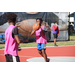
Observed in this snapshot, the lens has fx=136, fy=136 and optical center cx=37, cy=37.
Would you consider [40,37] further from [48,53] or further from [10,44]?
[10,44]

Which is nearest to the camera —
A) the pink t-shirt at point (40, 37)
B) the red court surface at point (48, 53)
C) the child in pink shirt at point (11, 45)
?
the child in pink shirt at point (11, 45)

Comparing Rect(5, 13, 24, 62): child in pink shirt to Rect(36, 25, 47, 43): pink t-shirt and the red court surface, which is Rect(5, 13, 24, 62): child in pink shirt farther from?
the red court surface

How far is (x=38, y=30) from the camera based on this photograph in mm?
4508

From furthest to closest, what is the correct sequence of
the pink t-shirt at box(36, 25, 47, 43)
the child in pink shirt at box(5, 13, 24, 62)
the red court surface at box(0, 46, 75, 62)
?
the red court surface at box(0, 46, 75, 62) → the pink t-shirt at box(36, 25, 47, 43) → the child in pink shirt at box(5, 13, 24, 62)

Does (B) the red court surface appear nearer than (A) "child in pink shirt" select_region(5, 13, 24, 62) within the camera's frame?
No

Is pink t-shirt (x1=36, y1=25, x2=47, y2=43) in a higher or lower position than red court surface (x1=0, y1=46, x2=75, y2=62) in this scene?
higher

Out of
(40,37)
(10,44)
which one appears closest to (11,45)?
(10,44)

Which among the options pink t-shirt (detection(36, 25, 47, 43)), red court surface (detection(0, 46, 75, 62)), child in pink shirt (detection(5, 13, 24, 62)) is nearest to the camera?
child in pink shirt (detection(5, 13, 24, 62))

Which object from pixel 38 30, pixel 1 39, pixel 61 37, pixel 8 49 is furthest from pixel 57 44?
pixel 8 49

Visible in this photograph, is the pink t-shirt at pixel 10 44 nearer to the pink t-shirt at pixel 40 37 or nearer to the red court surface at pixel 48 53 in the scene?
the pink t-shirt at pixel 40 37

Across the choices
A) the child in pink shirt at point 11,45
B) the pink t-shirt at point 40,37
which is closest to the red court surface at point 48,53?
the pink t-shirt at point 40,37

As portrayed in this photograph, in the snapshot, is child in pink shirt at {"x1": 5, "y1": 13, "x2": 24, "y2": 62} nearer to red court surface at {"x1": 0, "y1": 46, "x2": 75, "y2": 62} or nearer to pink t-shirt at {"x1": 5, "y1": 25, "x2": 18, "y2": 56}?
pink t-shirt at {"x1": 5, "y1": 25, "x2": 18, "y2": 56}

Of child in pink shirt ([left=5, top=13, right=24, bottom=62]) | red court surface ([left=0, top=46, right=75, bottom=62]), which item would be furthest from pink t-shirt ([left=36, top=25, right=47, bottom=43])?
child in pink shirt ([left=5, top=13, right=24, bottom=62])

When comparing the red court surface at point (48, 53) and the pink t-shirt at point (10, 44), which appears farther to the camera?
the red court surface at point (48, 53)
